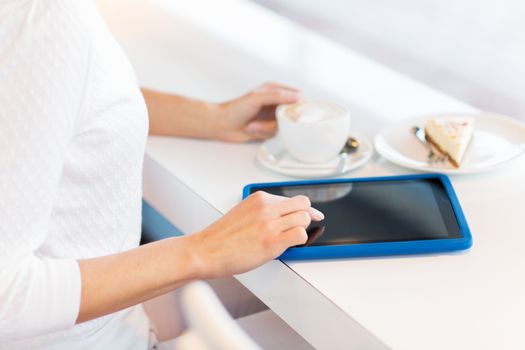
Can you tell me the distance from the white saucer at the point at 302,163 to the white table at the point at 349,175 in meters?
0.02

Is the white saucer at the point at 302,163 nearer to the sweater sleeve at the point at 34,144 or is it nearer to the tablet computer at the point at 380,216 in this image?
the tablet computer at the point at 380,216

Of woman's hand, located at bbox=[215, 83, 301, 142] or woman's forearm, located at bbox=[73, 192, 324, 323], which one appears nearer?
woman's forearm, located at bbox=[73, 192, 324, 323]

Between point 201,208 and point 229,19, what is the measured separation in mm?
876

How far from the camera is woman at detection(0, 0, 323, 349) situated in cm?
70

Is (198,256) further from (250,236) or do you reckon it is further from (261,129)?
(261,129)

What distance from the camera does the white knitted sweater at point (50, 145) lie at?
2.28 feet

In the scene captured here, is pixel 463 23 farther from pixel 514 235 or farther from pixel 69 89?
pixel 69 89

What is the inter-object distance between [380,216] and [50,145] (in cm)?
40

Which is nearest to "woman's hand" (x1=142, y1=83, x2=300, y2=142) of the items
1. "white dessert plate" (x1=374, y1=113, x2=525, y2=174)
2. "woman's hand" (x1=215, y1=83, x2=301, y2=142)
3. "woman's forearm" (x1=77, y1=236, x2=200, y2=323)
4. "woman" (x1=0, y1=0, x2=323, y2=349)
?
"woman's hand" (x1=215, y1=83, x2=301, y2=142)

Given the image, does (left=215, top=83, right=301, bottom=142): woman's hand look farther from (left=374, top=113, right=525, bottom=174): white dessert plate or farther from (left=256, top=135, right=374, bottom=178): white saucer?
(left=374, top=113, right=525, bottom=174): white dessert plate

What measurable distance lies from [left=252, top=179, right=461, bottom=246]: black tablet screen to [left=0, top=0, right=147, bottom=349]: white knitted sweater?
0.26 meters

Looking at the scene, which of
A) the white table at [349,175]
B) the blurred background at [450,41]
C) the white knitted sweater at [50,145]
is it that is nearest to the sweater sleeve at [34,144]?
the white knitted sweater at [50,145]

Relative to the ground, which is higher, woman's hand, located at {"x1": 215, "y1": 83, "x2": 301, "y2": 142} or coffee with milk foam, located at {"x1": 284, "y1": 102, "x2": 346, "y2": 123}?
coffee with milk foam, located at {"x1": 284, "y1": 102, "x2": 346, "y2": 123}

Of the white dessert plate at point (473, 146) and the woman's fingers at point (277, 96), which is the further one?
the woman's fingers at point (277, 96)
